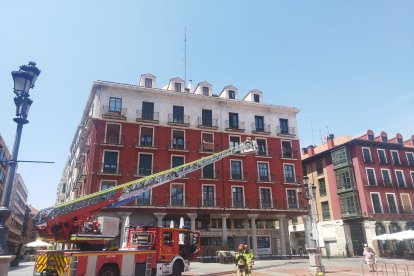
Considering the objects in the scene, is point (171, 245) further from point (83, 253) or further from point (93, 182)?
point (93, 182)

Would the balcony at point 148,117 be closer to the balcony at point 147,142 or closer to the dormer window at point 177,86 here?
the balcony at point 147,142

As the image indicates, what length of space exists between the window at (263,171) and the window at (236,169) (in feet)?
8.07

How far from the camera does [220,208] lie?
31953 millimetres

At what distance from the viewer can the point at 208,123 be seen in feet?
117

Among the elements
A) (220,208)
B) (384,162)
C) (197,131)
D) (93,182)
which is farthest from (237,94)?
(384,162)

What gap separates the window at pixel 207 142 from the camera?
113 ft

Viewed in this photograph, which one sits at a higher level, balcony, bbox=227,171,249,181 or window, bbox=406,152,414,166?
window, bbox=406,152,414,166

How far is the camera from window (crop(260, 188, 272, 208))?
112 ft

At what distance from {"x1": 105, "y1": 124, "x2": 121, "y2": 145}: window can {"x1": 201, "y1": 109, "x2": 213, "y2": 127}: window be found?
9.47 m

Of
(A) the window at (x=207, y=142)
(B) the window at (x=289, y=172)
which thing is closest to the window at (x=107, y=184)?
(A) the window at (x=207, y=142)

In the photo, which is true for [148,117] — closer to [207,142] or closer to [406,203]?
[207,142]

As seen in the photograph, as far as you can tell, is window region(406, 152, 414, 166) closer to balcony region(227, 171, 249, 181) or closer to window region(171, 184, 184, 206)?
balcony region(227, 171, 249, 181)

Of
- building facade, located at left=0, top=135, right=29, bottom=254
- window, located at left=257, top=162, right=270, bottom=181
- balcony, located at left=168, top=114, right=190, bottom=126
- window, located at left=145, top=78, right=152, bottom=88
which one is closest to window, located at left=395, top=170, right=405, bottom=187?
window, located at left=257, top=162, right=270, bottom=181

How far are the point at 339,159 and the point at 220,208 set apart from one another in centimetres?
1955
